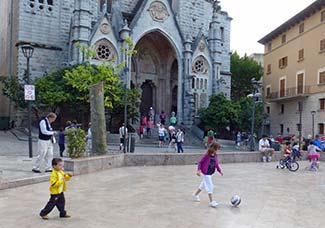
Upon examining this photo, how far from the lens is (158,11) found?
3322cm

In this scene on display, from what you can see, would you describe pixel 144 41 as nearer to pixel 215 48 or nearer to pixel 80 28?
pixel 215 48

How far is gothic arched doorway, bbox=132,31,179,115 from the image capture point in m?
35.9

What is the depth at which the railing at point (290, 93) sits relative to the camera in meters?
38.4

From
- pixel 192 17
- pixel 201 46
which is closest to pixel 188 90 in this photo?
pixel 201 46

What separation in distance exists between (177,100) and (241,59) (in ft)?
67.9

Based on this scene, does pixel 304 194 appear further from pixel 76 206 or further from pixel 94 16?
pixel 94 16

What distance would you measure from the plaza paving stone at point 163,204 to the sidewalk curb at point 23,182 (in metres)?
0.24

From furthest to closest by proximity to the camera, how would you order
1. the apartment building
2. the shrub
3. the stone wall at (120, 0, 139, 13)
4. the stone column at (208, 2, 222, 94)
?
1. the apartment building
2. the stone column at (208, 2, 222, 94)
3. the stone wall at (120, 0, 139, 13)
4. the shrub

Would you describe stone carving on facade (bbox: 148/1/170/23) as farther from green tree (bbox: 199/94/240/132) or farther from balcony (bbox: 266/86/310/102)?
balcony (bbox: 266/86/310/102)

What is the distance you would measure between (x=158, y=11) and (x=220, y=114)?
1042 centimetres

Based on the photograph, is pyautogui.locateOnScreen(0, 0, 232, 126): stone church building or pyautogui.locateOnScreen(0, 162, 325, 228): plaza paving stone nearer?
pyautogui.locateOnScreen(0, 162, 325, 228): plaza paving stone

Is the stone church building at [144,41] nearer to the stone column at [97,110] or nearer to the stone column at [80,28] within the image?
the stone column at [80,28]

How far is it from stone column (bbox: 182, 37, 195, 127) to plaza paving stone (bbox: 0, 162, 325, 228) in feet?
72.9

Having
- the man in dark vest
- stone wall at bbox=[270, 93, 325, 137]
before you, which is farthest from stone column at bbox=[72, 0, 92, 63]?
stone wall at bbox=[270, 93, 325, 137]
